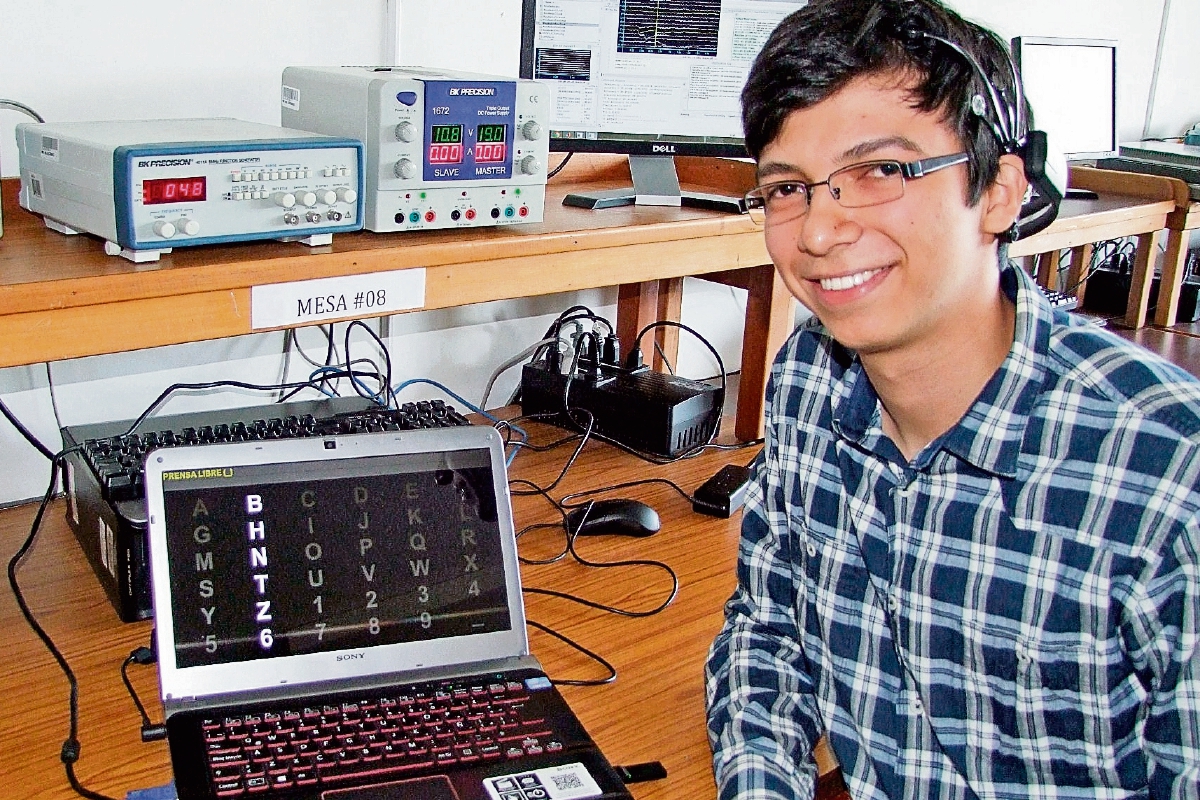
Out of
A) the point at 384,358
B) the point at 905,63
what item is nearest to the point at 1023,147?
the point at 905,63

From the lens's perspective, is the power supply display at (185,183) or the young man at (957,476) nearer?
the young man at (957,476)

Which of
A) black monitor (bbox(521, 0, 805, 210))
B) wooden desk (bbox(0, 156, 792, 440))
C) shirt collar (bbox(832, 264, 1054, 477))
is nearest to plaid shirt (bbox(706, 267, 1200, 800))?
shirt collar (bbox(832, 264, 1054, 477))

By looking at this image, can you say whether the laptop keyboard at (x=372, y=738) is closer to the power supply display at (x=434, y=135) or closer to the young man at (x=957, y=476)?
the young man at (x=957, y=476)

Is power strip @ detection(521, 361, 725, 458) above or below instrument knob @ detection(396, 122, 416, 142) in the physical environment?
below

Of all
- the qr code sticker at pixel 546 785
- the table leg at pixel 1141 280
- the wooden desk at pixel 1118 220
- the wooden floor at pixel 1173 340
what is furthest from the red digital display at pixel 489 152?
the table leg at pixel 1141 280

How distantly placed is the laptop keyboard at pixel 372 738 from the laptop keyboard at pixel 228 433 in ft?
0.89

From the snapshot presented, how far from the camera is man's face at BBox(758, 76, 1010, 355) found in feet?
2.91

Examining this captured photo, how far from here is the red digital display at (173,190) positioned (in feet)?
3.42

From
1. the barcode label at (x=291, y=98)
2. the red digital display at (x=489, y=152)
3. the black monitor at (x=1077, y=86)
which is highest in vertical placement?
the black monitor at (x=1077, y=86)

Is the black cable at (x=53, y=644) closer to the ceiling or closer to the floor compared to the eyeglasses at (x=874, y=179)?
closer to the floor

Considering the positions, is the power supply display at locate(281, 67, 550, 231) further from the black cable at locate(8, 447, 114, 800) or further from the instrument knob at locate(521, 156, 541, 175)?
the black cable at locate(8, 447, 114, 800)

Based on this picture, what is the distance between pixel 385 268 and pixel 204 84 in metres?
0.47

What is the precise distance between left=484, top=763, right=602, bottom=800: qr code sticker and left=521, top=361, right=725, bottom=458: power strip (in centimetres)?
80

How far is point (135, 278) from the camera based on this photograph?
1.02 meters
